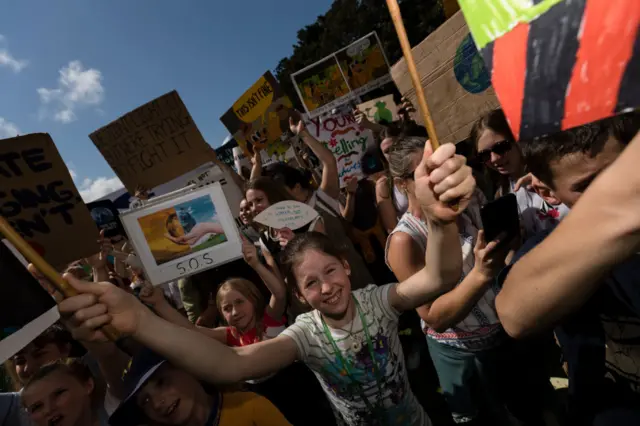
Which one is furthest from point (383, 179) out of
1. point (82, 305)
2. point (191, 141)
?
point (82, 305)

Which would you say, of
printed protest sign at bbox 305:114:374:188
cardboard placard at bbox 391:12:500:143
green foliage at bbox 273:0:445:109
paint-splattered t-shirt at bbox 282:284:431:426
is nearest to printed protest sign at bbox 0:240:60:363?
paint-splattered t-shirt at bbox 282:284:431:426

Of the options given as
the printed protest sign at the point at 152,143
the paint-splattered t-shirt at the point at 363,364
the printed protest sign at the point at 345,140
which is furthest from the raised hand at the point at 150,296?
the printed protest sign at the point at 345,140

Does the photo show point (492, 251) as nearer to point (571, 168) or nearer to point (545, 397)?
point (571, 168)

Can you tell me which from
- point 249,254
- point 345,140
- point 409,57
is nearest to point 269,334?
point 249,254

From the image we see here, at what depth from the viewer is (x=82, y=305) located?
3.18ft

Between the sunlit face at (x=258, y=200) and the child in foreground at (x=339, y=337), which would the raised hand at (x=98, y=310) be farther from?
the sunlit face at (x=258, y=200)

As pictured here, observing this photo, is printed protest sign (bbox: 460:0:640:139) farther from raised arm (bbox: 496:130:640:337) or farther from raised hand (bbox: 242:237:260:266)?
raised hand (bbox: 242:237:260:266)

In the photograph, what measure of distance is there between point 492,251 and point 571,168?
1.15 ft

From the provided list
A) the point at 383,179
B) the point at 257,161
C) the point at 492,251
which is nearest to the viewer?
the point at 492,251

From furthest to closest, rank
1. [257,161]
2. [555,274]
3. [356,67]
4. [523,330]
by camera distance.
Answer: [356,67]
[257,161]
[523,330]
[555,274]

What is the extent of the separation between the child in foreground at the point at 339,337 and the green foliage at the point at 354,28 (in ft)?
51.7

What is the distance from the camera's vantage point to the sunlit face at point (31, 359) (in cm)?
192

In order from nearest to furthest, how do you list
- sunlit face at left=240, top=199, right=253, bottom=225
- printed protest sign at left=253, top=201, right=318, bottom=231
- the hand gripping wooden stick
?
the hand gripping wooden stick
printed protest sign at left=253, top=201, right=318, bottom=231
sunlit face at left=240, top=199, right=253, bottom=225

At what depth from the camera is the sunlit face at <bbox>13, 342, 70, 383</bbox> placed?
192cm
